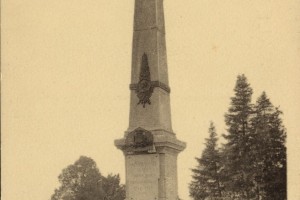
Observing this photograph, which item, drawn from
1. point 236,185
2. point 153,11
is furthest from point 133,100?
point 236,185

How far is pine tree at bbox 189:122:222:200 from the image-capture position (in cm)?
3906

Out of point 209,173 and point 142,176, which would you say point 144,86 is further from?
point 209,173

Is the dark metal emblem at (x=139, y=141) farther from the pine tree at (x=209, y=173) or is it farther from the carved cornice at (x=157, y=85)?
the pine tree at (x=209, y=173)

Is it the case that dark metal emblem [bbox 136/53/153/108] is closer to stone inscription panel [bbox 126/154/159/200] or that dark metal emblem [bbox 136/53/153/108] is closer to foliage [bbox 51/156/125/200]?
stone inscription panel [bbox 126/154/159/200]

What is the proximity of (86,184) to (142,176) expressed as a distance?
103 ft

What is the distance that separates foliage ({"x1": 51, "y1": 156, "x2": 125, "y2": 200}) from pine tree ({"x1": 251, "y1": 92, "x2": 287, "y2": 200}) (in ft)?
46.8

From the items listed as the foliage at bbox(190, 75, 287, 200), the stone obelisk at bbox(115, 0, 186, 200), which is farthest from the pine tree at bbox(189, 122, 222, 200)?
the stone obelisk at bbox(115, 0, 186, 200)

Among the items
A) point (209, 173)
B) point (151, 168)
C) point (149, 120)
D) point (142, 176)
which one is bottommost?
point (142, 176)

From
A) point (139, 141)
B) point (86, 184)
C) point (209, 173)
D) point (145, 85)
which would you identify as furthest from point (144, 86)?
point (86, 184)

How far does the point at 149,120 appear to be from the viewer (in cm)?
1286

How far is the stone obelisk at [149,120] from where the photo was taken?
12.4 m

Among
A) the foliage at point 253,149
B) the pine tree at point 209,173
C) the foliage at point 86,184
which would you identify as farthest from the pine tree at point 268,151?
the foliage at point 86,184

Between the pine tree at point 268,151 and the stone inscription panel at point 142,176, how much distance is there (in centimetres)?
1847

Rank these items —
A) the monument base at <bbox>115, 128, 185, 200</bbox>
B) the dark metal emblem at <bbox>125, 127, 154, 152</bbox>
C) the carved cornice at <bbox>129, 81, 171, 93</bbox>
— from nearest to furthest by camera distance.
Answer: the monument base at <bbox>115, 128, 185, 200</bbox>
the dark metal emblem at <bbox>125, 127, 154, 152</bbox>
the carved cornice at <bbox>129, 81, 171, 93</bbox>
